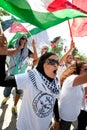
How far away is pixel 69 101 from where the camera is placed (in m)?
4.33

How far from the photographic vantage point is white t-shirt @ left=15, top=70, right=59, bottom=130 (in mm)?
3580

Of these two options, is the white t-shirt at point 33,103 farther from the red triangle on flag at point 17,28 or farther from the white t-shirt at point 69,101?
the red triangle on flag at point 17,28

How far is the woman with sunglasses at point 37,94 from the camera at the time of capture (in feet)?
11.7

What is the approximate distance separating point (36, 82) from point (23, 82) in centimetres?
14

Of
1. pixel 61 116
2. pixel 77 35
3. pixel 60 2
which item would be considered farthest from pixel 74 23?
pixel 61 116

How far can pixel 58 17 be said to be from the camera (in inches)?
168

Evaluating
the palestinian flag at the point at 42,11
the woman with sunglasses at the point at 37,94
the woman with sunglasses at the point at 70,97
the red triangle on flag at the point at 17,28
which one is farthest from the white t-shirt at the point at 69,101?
the red triangle on flag at the point at 17,28

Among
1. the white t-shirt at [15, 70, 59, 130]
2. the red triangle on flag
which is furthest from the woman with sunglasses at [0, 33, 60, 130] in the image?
the red triangle on flag

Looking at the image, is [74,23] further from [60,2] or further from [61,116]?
[61,116]

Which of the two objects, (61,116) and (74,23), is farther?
(74,23)

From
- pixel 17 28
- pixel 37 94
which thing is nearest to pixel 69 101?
pixel 37 94

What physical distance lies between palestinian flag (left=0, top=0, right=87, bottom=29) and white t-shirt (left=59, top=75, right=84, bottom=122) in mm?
746

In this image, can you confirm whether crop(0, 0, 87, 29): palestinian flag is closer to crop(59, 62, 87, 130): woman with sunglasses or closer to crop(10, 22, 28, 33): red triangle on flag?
crop(59, 62, 87, 130): woman with sunglasses

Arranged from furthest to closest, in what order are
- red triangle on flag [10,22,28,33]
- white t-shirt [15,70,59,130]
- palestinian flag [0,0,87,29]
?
red triangle on flag [10,22,28,33]
palestinian flag [0,0,87,29]
white t-shirt [15,70,59,130]
